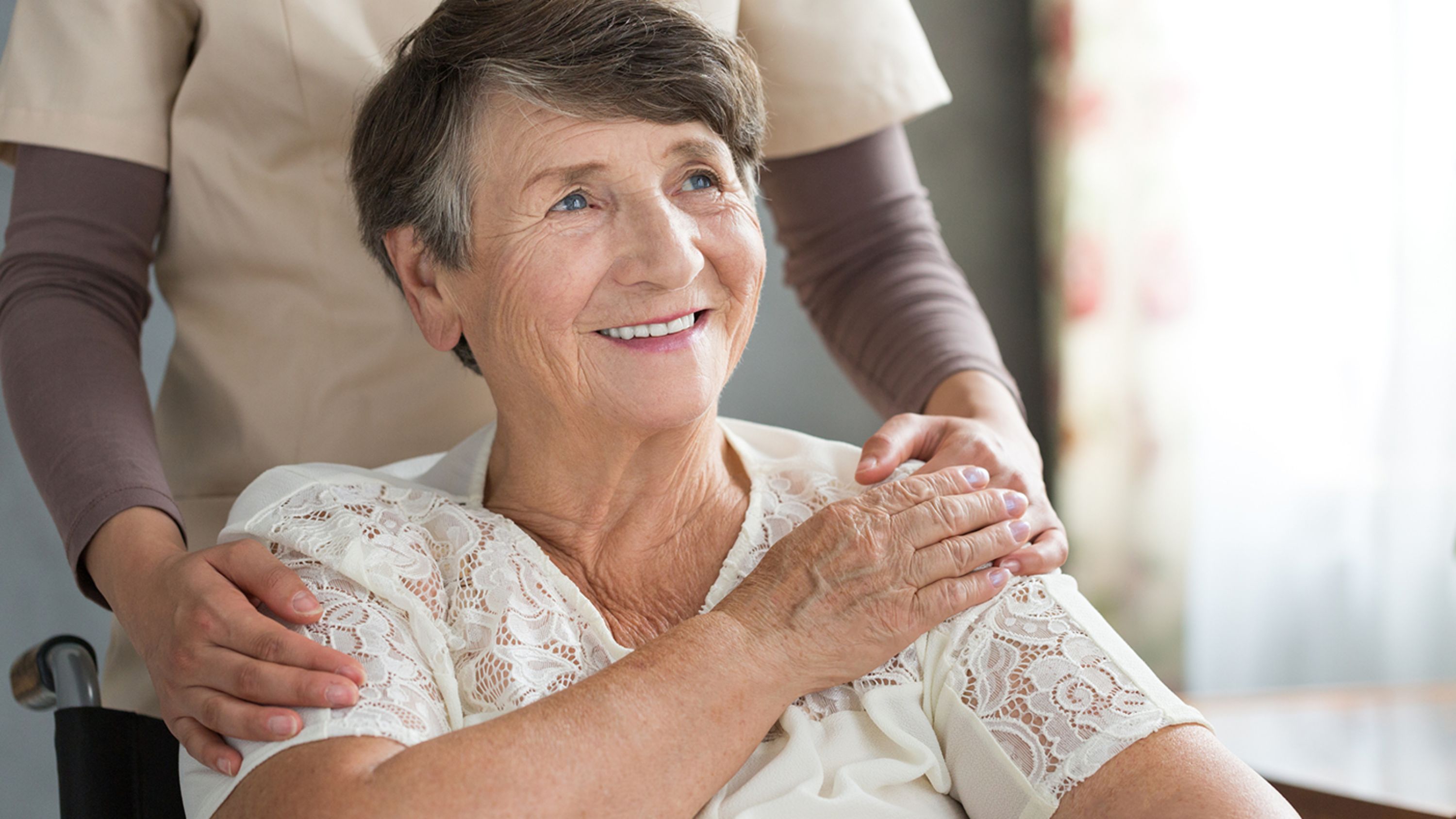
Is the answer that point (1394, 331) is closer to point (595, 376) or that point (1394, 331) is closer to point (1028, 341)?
point (1028, 341)

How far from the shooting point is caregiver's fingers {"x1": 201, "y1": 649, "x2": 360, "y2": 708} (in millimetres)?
1064

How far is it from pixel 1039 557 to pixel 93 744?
3.48 ft

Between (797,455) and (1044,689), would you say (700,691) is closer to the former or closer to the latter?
(1044,689)

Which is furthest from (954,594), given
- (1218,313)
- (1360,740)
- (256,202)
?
(1218,313)

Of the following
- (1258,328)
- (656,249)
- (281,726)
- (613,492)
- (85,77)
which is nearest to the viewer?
(281,726)

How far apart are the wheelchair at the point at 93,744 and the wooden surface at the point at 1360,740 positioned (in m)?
2.62

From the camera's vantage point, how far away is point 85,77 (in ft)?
5.06

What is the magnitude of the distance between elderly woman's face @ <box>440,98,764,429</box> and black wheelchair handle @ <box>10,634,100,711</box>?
2.01 feet

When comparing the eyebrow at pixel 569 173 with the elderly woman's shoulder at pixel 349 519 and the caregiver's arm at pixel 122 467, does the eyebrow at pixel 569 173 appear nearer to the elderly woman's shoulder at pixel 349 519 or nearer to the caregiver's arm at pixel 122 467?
the elderly woman's shoulder at pixel 349 519

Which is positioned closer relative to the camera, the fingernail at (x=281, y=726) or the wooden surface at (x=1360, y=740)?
the fingernail at (x=281, y=726)

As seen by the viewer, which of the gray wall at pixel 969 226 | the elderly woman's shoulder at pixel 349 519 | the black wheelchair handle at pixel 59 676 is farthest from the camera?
the gray wall at pixel 969 226

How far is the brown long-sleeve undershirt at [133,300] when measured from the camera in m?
1.46

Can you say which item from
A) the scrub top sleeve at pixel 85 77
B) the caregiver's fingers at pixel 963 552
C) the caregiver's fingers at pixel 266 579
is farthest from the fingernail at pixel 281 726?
the scrub top sleeve at pixel 85 77

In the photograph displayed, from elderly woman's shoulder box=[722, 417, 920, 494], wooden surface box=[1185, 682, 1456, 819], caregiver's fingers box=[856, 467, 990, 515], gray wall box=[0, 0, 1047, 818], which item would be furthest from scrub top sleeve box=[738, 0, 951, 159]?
wooden surface box=[1185, 682, 1456, 819]
